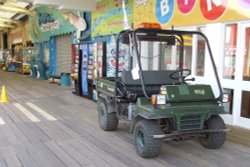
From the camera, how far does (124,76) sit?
201 inches

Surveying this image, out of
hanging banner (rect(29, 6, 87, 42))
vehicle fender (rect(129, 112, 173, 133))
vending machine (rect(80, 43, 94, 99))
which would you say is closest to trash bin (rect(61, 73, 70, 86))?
hanging banner (rect(29, 6, 87, 42))

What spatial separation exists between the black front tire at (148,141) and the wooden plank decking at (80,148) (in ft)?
0.35

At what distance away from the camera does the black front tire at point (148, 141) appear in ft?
13.1

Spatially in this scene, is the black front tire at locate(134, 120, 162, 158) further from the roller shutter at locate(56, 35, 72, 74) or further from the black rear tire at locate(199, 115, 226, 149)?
the roller shutter at locate(56, 35, 72, 74)

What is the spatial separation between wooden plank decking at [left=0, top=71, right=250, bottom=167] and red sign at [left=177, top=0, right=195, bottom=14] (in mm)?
3026

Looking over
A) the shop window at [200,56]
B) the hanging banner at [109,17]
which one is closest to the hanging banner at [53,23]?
the hanging banner at [109,17]

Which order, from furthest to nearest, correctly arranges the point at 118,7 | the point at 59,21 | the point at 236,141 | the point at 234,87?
the point at 59,21
the point at 118,7
the point at 234,87
the point at 236,141

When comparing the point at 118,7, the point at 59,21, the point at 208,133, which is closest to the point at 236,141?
the point at 208,133

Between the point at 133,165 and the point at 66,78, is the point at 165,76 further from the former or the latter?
the point at 66,78

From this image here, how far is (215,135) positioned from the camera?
4410 millimetres

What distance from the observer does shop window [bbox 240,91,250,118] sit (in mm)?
5848

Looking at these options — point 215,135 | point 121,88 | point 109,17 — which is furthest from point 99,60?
point 215,135

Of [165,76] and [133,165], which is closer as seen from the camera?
[133,165]

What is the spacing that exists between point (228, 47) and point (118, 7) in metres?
4.59
